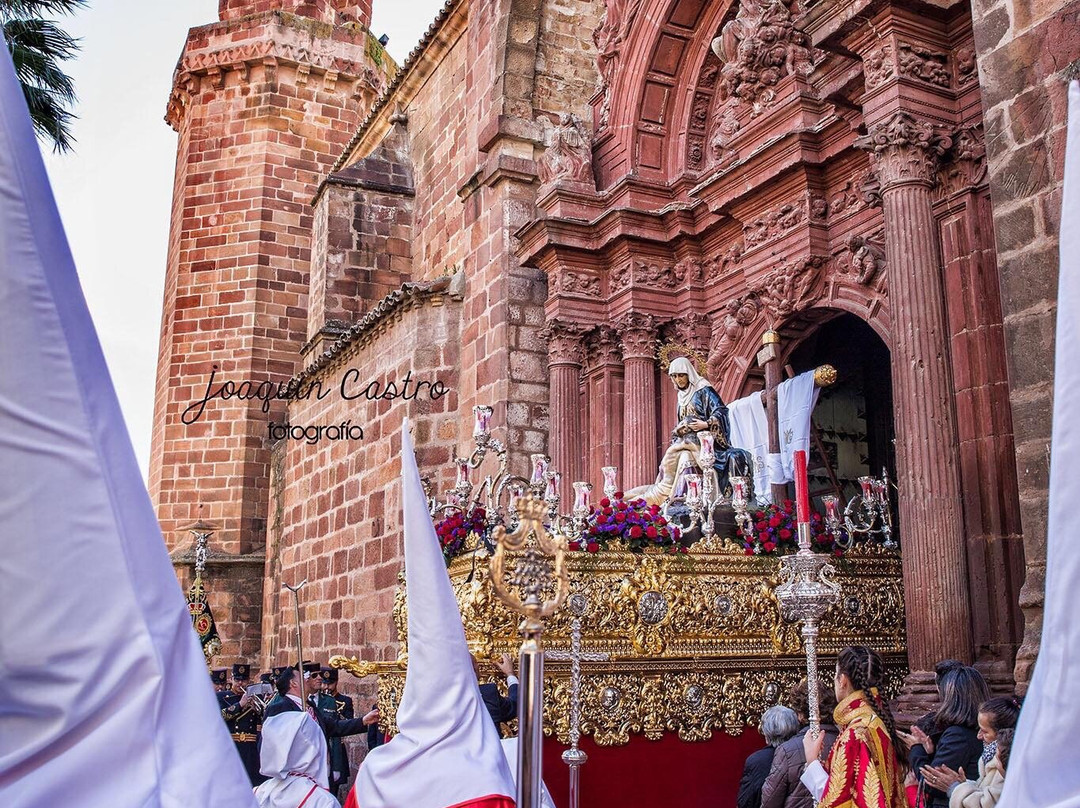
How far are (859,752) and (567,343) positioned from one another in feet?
27.9

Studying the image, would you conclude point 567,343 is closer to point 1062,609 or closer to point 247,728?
point 247,728

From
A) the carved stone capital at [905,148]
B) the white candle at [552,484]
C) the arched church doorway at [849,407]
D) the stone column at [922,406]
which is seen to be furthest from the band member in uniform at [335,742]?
the carved stone capital at [905,148]

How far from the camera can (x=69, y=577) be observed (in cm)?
125

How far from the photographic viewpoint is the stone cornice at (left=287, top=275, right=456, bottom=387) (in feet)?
47.5

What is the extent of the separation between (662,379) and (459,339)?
3.37m

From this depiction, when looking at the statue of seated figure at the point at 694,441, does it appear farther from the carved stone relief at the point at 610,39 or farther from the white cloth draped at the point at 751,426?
the carved stone relief at the point at 610,39

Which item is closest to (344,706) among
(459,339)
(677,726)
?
(677,726)

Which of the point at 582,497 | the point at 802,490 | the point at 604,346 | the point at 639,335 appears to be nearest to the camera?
the point at 802,490

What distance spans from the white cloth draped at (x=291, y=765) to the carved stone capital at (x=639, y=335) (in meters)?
7.40

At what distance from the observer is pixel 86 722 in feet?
4.14

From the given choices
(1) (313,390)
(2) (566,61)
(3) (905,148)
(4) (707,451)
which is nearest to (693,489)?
(4) (707,451)

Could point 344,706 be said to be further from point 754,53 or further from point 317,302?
point 317,302

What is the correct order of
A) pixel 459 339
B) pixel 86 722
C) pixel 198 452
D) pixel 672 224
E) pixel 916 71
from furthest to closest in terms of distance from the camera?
pixel 198 452
pixel 459 339
pixel 672 224
pixel 916 71
pixel 86 722

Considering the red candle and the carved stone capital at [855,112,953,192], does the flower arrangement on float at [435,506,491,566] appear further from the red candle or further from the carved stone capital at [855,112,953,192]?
the carved stone capital at [855,112,953,192]
